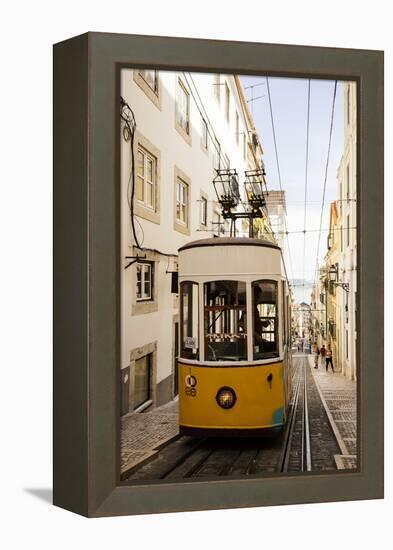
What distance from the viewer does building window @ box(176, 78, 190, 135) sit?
7332 millimetres

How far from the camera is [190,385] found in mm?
7555

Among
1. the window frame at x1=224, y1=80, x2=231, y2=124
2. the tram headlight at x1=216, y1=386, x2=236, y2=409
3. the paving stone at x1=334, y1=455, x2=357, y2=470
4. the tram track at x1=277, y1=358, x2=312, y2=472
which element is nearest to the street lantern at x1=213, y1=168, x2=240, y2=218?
the window frame at x1=224, y1=80, x2=231, y2=124

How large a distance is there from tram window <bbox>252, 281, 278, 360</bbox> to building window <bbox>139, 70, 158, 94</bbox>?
6.13ft

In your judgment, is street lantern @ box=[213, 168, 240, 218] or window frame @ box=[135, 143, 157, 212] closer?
window frame @ box=[135, 143, 157, 212]

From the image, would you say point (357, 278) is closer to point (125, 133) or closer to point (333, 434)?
point (333, 434)

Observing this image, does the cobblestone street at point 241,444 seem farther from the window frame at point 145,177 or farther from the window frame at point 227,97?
the window frame at point 227,97

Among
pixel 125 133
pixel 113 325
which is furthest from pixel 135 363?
pixel 125 133

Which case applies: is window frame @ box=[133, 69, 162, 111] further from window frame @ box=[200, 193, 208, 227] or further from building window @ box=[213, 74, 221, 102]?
window frame @ box=[200, 193, 208, 227]

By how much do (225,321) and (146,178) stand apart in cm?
139

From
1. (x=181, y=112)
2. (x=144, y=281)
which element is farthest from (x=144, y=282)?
(x=181, y=112)

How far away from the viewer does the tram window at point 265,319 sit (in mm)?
7621

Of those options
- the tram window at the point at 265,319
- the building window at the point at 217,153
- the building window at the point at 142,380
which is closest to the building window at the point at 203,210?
the building window at the point at 217,153

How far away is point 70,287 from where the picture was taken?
23.0 feet

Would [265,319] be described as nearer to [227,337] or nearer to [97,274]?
[227,337]
